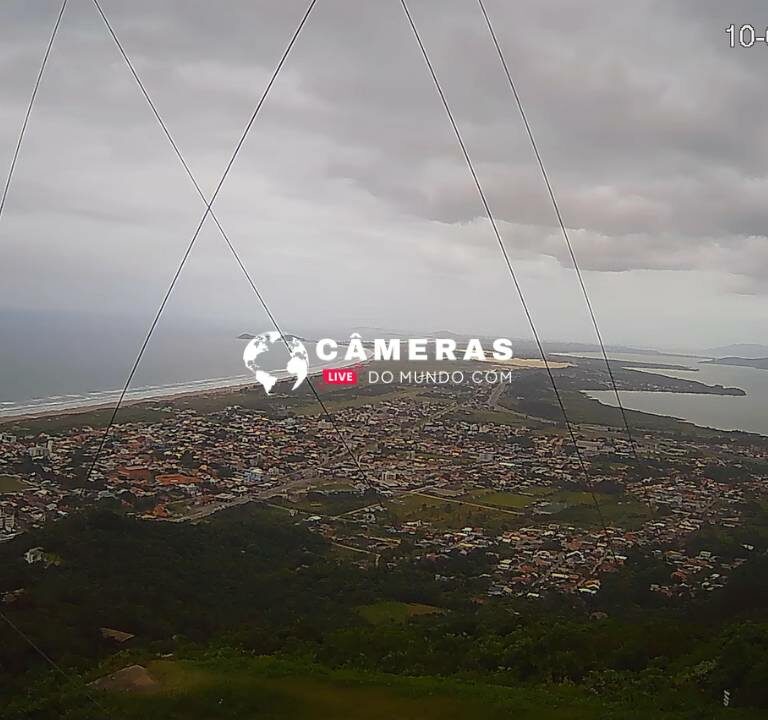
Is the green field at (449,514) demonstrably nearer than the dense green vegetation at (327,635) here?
No

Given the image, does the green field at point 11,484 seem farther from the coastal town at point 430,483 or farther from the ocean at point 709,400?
the ocean at point 709,400

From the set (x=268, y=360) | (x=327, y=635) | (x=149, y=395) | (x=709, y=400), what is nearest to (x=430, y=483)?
(x=327, y=635)

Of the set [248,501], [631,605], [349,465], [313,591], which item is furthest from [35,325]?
[631,605]

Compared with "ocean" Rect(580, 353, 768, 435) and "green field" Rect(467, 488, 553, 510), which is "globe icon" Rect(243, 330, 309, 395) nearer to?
"green field" Rect(467, 488, 553, 510)

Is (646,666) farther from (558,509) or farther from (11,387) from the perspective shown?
(11,387)

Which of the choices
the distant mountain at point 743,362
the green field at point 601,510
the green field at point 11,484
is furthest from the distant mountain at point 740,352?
the green field at point 11,484

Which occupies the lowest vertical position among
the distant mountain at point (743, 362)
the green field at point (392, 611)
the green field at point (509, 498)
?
the green field at point (392, 611)

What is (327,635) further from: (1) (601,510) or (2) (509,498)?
(1) (601,510)
